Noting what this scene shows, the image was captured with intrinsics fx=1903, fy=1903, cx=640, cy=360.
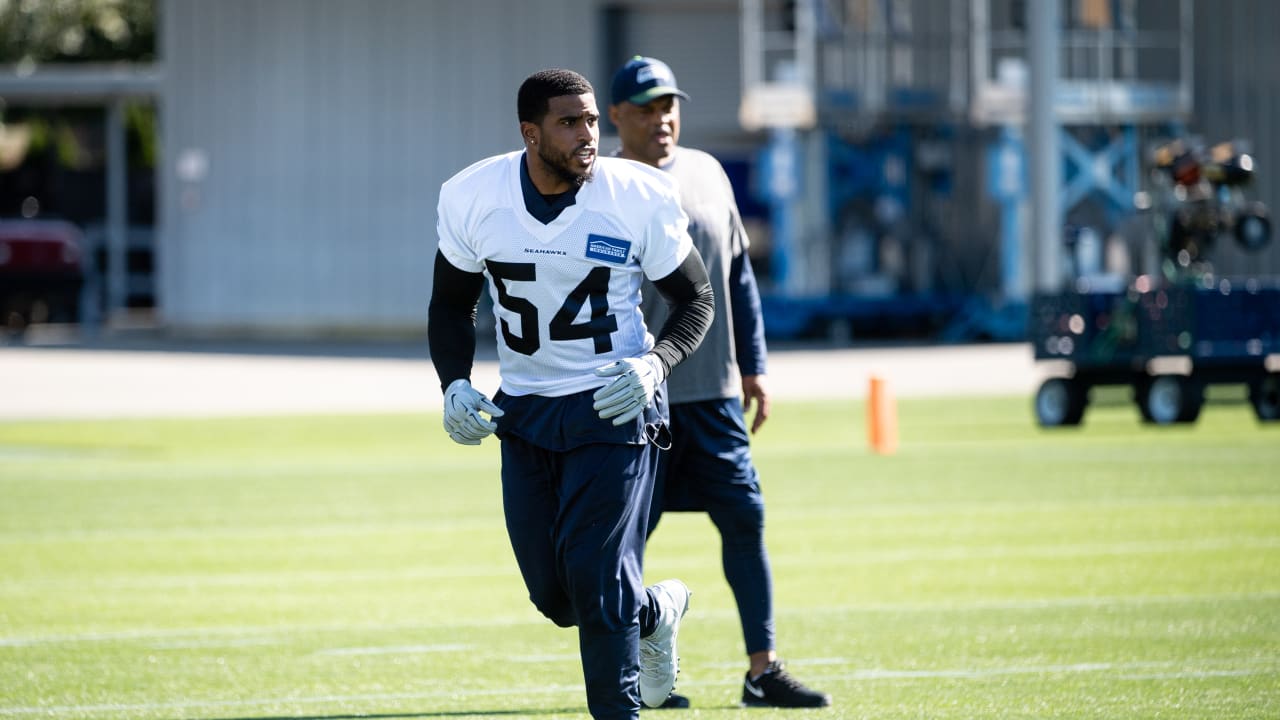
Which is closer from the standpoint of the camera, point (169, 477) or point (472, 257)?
point (472, 257)

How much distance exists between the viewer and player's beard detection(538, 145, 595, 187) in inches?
209

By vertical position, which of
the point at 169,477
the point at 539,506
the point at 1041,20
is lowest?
the point at 169,477

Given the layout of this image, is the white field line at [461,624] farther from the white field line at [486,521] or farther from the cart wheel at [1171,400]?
the cart wheel at [1171,400]

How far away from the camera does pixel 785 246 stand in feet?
109

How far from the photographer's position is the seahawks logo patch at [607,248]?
5.30 m

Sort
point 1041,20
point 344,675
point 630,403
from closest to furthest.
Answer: point 630,403 → point 344,675 → point 1041,20

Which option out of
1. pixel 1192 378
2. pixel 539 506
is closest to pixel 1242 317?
pixel 1192 378

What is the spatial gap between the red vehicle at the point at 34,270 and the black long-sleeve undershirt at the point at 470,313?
35.6m

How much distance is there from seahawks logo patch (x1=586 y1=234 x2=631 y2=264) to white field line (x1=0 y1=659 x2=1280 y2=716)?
2040 millimetres

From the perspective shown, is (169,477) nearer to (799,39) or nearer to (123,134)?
(799,39)

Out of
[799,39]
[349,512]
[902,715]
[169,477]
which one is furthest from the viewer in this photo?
[799,39]

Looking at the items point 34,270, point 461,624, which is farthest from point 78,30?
point 461,624

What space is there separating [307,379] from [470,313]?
826 inches

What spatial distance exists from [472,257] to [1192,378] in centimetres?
1343
